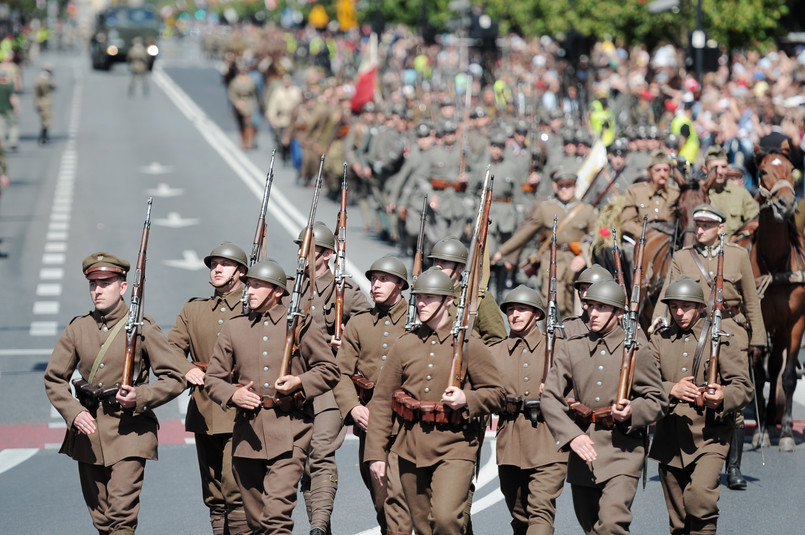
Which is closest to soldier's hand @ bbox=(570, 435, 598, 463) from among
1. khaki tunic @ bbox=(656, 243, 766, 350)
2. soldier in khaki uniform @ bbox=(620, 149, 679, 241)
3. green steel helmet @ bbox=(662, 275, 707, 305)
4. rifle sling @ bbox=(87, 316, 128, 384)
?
green steel helmet @ bbox=(662, 275, 707, 305)

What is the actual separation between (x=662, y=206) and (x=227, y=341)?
7064 mm

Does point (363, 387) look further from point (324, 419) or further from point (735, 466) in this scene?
point (735, 466)

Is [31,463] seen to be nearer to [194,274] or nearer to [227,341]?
[227,341]

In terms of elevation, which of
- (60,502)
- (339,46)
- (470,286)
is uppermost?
(339,46)

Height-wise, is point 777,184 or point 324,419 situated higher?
point 777,184

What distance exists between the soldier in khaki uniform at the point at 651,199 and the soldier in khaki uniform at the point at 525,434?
5.47 m

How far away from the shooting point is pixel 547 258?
56.6 feet

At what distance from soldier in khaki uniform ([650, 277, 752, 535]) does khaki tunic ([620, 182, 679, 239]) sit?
17.4 feet

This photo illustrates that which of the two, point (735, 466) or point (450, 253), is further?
point (735, 466)

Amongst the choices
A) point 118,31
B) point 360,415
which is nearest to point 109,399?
point 360,415

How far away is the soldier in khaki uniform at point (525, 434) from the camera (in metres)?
10.1

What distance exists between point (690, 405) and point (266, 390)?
280 centimetres

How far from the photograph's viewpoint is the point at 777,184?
13336 millimetres

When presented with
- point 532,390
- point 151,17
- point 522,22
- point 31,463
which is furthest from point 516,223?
point 151,17
